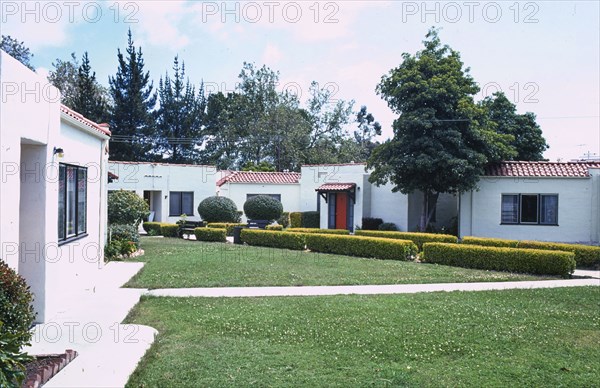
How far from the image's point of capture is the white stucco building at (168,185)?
97.9ft

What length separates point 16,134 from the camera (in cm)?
695

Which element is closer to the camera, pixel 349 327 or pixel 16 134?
pixel 16 134

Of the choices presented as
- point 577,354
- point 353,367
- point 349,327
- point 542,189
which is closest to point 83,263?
point 349,327

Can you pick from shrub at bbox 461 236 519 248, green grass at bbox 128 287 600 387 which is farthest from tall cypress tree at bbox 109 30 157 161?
green grass at bbox 128 287 600 387

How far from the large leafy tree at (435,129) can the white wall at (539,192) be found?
0.97 m

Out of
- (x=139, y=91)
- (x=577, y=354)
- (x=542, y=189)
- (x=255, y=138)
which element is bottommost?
(x=577, y=354)

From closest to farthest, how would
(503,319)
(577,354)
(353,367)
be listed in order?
(353,367)
(577,354)
(503,319)

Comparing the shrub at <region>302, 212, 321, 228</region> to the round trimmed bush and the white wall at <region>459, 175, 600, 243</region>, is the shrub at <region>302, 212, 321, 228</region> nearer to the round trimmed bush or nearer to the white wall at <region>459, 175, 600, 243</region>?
the round trimmed bush

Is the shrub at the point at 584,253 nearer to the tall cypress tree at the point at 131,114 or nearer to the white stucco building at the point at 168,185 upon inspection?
the white stucco building at the point at 168,185

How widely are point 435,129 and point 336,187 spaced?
22.6 ft

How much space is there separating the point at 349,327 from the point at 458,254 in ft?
29.1

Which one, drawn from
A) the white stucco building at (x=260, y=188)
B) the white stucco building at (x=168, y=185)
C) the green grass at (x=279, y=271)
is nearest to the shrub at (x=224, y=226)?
the white stucco building at (x=168, y=185)

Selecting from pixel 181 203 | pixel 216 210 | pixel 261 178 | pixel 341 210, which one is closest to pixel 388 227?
pixel 341 210

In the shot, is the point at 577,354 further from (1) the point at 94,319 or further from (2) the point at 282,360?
(1) the point at 94,319
